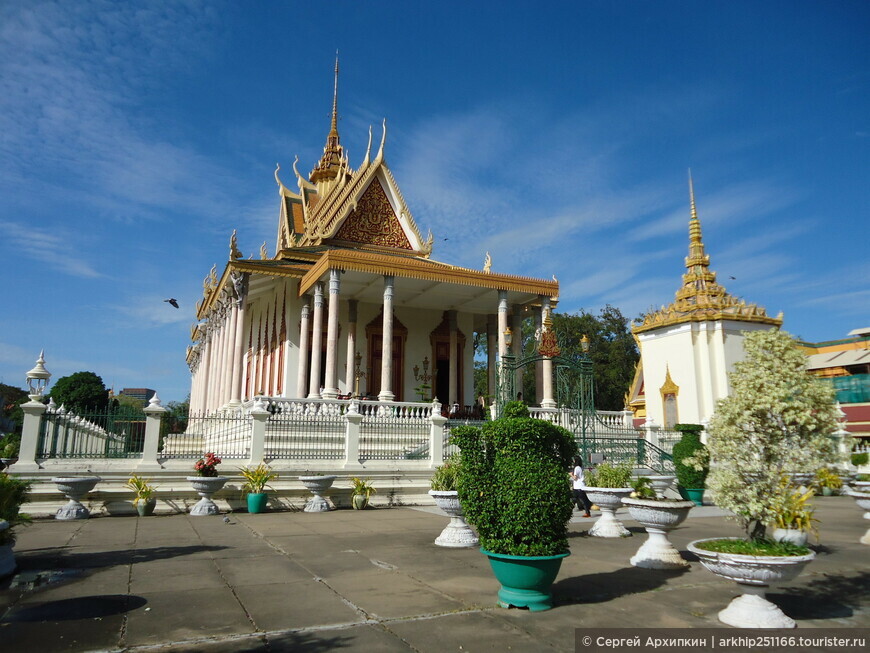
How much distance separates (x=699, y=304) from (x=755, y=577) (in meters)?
20.4

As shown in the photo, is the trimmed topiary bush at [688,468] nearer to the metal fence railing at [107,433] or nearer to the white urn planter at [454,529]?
the white urn planter at [454,529]

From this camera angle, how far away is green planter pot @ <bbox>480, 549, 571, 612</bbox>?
4.98 meters

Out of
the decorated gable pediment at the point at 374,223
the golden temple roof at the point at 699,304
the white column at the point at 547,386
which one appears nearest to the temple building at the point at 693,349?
the golden temple roof at the point at 699,304

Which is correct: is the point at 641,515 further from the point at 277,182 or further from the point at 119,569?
the point at 277,182

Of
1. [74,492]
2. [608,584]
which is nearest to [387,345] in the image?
[74,492]

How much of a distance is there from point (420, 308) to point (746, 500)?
21095mm

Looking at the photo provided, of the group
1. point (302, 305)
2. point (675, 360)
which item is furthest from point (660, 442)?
point (302, 305)

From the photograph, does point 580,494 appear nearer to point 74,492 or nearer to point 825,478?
A: point 825,478

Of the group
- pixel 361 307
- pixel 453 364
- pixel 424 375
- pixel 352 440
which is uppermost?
pixel 361 307

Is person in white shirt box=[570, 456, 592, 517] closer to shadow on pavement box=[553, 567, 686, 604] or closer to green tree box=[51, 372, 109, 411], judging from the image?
shadow on pavement box=[553, 567, 686, 604]

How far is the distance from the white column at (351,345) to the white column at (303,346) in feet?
5.23

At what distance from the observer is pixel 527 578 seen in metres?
5.01

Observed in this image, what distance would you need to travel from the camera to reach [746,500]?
509cm

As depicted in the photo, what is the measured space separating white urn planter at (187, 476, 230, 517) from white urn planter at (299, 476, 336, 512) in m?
1.62
